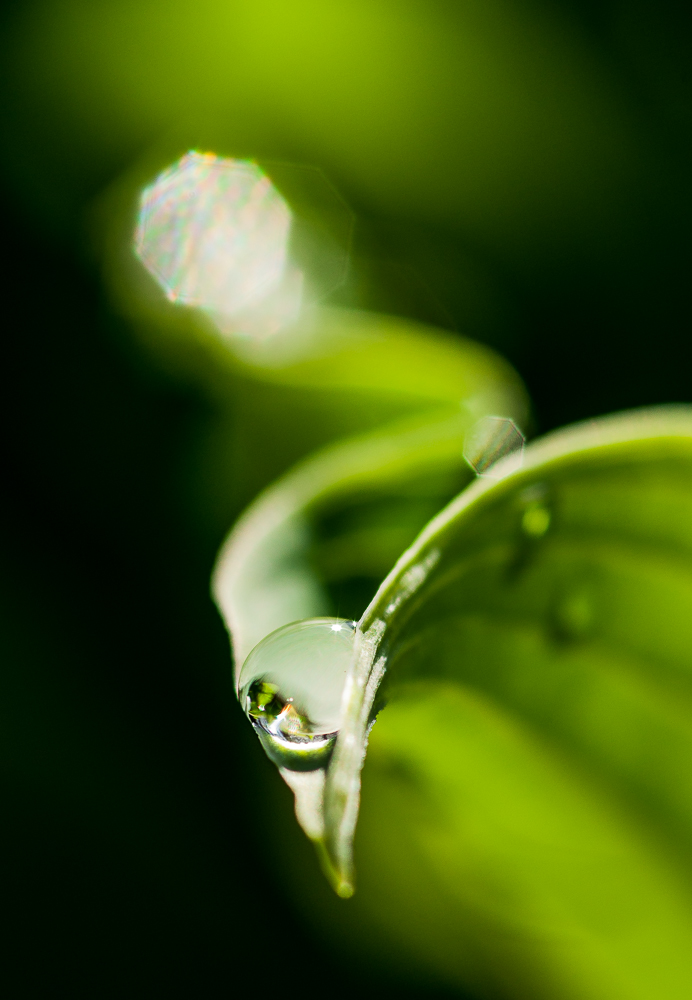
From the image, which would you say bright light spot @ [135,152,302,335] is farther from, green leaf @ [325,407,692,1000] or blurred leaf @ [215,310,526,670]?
green leaf @ [325,407,692,1000]

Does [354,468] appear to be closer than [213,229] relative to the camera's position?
Yes

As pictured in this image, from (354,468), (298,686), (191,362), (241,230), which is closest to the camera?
(298,686)

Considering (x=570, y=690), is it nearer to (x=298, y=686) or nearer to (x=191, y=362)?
(x=298, y=686)

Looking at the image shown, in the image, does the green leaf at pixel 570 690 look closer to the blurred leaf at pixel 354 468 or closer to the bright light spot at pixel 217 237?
the blurred leaf at pixel 354 468

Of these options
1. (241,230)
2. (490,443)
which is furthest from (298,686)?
(241,230)

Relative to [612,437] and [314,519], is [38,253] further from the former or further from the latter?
[612,437]

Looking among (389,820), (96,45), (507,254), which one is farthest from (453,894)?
(96,45)

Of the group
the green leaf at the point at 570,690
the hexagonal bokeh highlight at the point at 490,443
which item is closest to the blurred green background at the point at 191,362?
the hexagonal bokeh highlight at the point at 490,443
